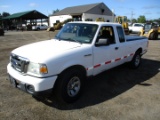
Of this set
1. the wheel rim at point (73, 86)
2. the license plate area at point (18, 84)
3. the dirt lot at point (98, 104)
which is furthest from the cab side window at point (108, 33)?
the license plate area at point (18, 84)

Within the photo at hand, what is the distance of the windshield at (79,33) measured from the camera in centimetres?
473

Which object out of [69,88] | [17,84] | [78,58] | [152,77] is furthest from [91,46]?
[152,77]

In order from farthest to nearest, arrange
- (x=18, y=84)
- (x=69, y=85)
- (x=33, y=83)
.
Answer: (x=69, y=85)
(x=18, y=84)
(x=33, y=83)

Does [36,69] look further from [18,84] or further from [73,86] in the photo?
[73,86]

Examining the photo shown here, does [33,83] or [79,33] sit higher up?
[79,33]

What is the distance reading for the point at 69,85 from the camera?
408 cm

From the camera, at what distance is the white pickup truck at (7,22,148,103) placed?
359 centimetres

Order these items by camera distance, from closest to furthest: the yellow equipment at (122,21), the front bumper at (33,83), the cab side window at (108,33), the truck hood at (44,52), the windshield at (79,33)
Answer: the front bumper at (33,83) < the truck hood at (44,52) < the windshield at (79,33) < the cab side window at (108,33) < the yellow equipment at (122,21)

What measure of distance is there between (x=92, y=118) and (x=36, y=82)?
1.39 metres

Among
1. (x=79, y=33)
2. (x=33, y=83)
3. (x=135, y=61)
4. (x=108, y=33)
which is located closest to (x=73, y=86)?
(x=33, y=83)

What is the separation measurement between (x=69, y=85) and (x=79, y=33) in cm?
162

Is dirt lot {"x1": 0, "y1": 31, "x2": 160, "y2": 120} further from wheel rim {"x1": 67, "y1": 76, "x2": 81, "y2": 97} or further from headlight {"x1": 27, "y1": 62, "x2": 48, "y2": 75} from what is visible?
headlight {"x1": 27, "y1": 62, "x2": 48, "y2": 75}

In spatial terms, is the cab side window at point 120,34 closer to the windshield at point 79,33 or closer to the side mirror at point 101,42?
the windshield at point 79,33

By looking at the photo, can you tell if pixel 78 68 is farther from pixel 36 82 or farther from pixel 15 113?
pixel 15 113
